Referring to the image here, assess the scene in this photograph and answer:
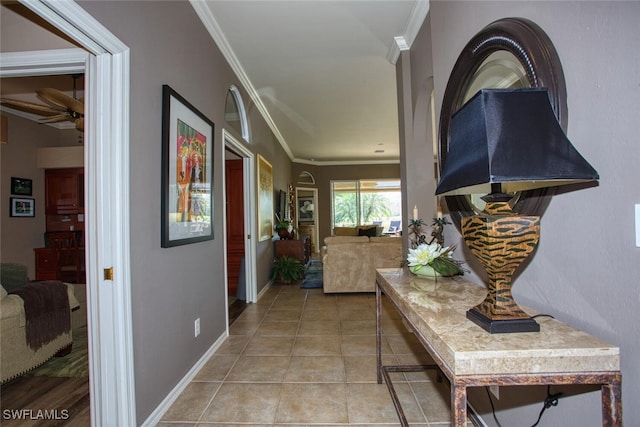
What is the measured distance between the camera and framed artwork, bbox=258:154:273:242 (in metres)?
4.53

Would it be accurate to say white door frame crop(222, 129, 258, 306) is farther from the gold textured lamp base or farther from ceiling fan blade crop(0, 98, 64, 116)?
the gold textured lamp base

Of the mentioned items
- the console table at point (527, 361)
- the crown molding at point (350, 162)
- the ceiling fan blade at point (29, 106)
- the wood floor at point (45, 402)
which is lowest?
the wood floor at point (45, 402)

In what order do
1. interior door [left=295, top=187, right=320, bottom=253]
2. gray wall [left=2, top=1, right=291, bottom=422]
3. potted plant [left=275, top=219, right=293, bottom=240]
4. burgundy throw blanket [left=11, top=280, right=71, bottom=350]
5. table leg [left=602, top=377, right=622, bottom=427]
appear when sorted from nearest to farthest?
table leg [left=602, top=377, right=622, bottom=427]
gray wall [left=2, top=1, right=291, bottom=422]
burgundy throw blanket [left=11, top=280, right=71, bottom=350]
potted plant [left=275, top=219, right=293, bottom=240]
interior door [left=295, top=187, right=320, bottom=253]

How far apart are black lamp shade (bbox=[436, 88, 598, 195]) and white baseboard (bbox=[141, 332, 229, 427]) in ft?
6.79

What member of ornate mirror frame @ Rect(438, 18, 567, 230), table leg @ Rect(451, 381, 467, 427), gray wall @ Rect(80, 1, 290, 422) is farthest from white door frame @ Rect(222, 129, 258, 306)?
table leg @ Rect(451, 381, 467, 427)

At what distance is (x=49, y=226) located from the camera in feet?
14.8

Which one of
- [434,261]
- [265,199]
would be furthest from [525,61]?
[265,199]

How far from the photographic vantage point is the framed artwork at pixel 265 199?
453 cm

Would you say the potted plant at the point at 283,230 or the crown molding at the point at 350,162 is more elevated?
the crown molding at the point at 350,162

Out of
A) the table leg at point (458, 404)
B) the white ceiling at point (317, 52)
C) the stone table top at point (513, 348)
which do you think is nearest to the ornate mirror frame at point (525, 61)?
the stone table top at point (513, 348)

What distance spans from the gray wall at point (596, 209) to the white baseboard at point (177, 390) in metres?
1.93

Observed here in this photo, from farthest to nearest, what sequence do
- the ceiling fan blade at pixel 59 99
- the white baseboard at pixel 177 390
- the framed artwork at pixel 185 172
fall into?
the ceiling fan blade at pixel 59 99, the framed artwork at pixel 185 172, the white baseboard at pixel 177 390

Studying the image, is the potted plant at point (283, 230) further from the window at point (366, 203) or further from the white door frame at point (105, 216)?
the white door frame at point (105, 216)

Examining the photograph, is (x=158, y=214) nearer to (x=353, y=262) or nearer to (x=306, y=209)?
(x=353, y=262)
